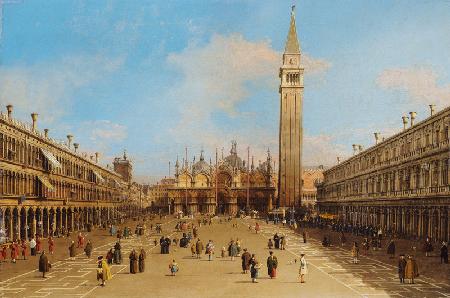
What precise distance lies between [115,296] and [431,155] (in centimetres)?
3592

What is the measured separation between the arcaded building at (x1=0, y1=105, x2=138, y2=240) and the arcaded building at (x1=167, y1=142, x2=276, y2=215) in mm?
55992

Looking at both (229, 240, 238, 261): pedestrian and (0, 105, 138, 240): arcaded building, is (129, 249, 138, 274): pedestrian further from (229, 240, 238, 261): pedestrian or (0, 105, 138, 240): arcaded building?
(0, 105, 138, 240): arcaded building

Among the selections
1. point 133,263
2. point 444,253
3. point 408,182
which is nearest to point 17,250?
point 133,263

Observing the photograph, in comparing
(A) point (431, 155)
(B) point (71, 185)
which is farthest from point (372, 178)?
(B) point (71, 185)

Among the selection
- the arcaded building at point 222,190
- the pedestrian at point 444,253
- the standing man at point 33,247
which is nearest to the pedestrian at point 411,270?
the pedestrian at point 444,253

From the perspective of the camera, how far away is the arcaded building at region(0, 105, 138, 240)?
4631cm

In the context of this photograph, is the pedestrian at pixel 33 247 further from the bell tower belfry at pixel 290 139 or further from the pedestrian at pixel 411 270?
the bell tower belfry at pixel 290 139

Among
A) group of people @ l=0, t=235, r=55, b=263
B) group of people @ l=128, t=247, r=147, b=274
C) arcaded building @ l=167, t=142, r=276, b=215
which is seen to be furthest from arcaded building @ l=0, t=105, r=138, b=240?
arcaded building @ l=167, t=142, r=276, b=215

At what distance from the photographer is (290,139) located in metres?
121

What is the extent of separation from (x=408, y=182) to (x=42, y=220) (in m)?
38.8

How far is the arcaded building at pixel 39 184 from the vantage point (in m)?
46.3

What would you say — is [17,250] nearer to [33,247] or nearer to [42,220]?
[33,247]

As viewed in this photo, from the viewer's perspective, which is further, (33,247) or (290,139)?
(290,139)

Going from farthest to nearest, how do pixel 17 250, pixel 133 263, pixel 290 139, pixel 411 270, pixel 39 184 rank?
pixel 290 139
pixel 39 184
pixel 17 250
pixel 133 263
pixel 411 270
